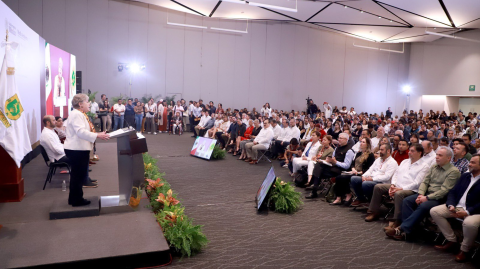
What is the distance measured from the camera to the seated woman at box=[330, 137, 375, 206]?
5.71 m

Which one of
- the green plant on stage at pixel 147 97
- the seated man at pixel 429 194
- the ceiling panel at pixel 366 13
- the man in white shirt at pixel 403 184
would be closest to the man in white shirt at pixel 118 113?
the green plant on stage at pixel 147 97

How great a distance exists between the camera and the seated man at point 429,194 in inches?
165

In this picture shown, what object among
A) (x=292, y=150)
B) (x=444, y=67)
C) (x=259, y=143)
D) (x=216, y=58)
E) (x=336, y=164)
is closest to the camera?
(x=336, y=164)

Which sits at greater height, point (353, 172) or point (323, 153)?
point (323, 153)

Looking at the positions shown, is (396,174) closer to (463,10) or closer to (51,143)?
(51,143)

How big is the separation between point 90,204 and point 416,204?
157 inches

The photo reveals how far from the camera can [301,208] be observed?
5.59 metres

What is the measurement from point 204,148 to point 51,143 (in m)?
4.68

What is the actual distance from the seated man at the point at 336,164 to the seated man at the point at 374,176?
0.55m

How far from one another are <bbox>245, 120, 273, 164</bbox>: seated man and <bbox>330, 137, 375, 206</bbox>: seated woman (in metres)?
3.71

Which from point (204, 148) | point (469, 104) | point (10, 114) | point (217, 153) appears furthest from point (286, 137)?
point (469, 104)

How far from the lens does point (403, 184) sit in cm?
474

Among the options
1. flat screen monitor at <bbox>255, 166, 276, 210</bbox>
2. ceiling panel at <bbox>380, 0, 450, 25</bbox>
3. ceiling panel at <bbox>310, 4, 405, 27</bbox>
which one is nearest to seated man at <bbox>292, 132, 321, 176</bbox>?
flat screen monitor at <bbox>255, 166, 276, 210</bbox>

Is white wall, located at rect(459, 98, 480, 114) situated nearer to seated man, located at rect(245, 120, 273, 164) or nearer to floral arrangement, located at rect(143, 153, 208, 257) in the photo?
seated man, located at rect(245, 120, 273, 164)
